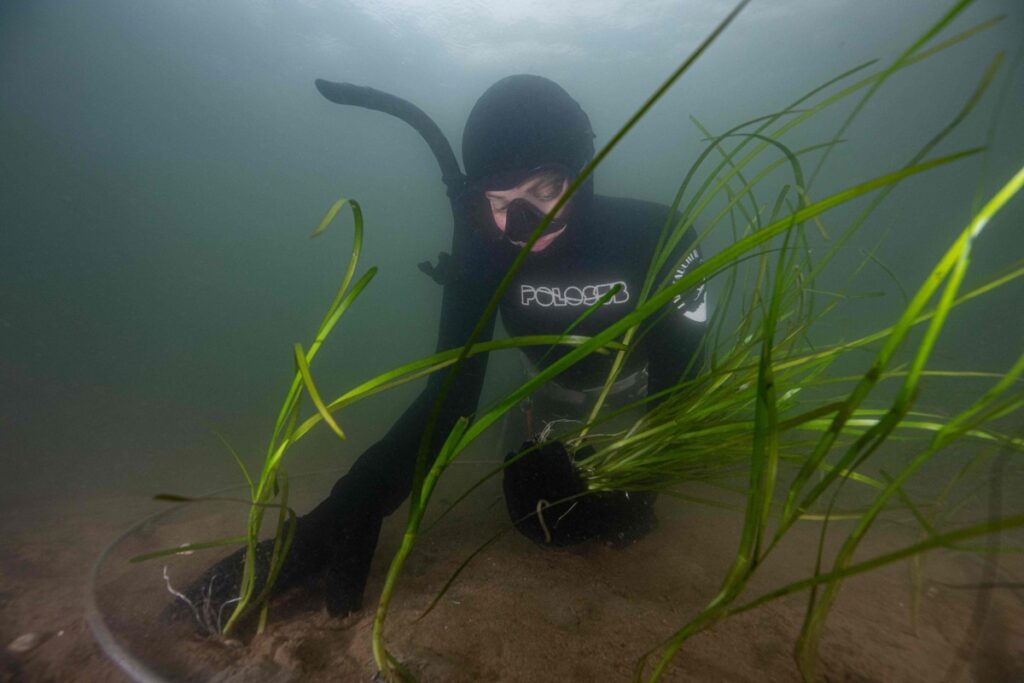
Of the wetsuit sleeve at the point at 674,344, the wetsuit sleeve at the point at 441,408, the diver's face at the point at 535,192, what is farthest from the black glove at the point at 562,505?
the diver's face at the point at 535,192

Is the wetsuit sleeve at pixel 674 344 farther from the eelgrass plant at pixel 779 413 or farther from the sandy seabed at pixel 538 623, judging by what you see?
the sandy seabed at pixel 538 623

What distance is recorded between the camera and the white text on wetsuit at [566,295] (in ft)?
11.1

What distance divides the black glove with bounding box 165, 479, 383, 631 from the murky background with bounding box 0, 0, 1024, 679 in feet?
7.49

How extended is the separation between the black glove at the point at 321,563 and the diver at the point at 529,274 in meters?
0.01

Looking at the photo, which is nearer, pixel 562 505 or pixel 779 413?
pixel 779 413

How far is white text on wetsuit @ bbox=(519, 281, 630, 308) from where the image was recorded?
337cm

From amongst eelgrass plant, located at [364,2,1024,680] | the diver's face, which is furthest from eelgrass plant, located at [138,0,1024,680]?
the diver's face

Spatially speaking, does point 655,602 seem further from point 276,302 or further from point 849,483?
point 276,302

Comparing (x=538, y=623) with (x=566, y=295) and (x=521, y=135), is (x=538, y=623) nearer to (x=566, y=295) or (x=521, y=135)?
(x=566, y=295)

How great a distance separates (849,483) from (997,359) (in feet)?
58.7

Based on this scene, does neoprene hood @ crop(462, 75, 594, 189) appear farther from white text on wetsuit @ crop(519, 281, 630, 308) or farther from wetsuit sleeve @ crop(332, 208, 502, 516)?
white text on wetsuit @ crop(519, 281, 630, 308)

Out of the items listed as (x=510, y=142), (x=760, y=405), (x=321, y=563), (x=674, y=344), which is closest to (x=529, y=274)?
(x=510, y=142)

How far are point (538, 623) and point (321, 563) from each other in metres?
0.98

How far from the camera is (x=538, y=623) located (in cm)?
170
